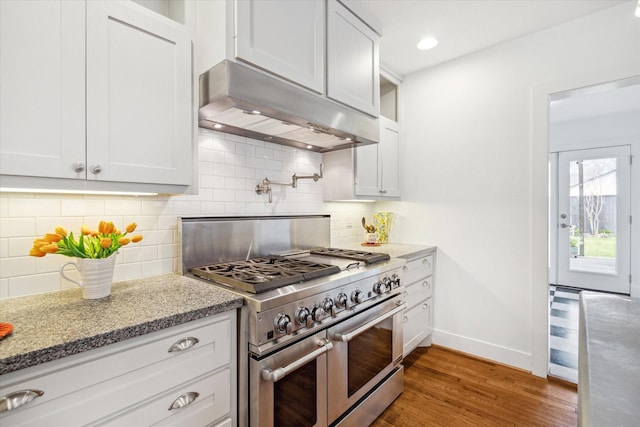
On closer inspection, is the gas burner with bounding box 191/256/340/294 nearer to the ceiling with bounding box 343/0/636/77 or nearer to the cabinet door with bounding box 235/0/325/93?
the cabinet door with bounding box 235/0/325/93

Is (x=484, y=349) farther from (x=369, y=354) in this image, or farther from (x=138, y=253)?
(x=138, y=253)

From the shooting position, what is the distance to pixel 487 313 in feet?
8.80

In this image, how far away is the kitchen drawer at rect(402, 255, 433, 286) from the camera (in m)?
2.49

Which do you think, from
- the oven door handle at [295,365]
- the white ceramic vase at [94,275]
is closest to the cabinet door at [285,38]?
the white ceramic vase at [94,275]

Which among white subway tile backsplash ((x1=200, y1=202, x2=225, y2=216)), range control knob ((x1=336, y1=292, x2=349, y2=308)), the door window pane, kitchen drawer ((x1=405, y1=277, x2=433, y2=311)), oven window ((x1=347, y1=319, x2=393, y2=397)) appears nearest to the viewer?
range control knob ((x1=336, y1=292, x2=349, y2=308))

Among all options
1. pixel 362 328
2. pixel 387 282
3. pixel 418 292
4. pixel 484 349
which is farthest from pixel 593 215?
pixel 362 328

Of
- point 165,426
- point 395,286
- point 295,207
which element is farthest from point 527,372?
point 165,426

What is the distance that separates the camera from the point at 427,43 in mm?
2549

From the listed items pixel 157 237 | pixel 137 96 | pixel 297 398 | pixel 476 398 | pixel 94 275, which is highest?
pixel 137 96

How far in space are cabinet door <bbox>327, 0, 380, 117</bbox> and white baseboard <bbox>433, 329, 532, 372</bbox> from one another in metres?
2.13

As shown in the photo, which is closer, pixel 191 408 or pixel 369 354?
pixel 191 408

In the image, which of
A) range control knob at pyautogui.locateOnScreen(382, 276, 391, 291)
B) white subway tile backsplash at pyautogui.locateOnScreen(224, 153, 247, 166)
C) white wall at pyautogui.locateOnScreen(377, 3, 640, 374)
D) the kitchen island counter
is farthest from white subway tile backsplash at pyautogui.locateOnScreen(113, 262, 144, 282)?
white wall at pyautogui.locateOnScreen(377, 3, 640, 374)

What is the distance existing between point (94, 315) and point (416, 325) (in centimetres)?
234

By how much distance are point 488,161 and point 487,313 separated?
132cm
